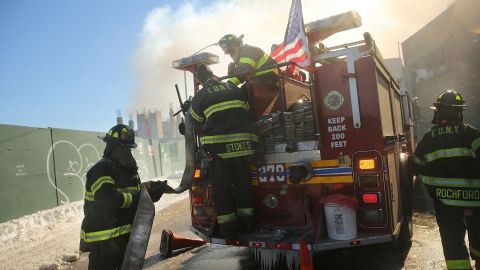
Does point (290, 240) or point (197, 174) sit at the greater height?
point (197, 174)

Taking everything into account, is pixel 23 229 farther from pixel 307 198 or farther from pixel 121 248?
pixel 307 198

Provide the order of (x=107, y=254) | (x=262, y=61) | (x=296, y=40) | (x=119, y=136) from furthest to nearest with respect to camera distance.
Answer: (x=262, y=61), (x=296, y=40), (x=119, y=136), (x=107, y=254)

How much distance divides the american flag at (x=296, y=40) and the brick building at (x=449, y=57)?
38.9 ft

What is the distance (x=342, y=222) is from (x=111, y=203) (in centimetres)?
214

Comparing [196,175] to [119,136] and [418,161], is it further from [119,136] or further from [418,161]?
[418,161]

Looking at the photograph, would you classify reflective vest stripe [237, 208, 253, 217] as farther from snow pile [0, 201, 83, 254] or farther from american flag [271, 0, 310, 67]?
snow pile [0, 201, 83, 254]

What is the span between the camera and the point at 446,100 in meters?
3.46

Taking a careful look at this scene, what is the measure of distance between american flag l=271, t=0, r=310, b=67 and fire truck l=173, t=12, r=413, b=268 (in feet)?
0.45

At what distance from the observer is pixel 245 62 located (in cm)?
437

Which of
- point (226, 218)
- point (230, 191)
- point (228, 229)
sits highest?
point (230, 191)

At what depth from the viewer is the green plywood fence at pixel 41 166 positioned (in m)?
8.80

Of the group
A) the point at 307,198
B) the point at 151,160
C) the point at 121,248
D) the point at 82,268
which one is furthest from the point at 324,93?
the point at 151,160

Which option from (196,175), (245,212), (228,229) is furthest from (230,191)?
(196,175)

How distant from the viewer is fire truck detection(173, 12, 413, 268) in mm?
3410
